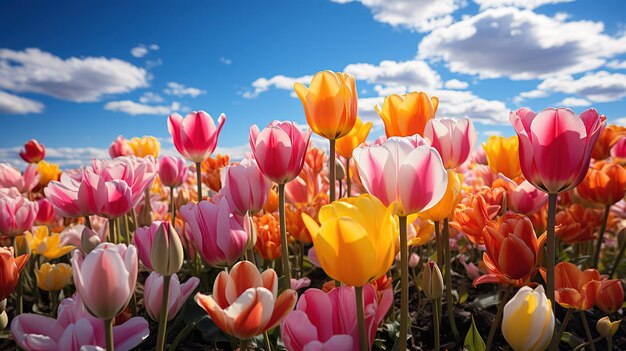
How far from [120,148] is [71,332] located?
122 inches

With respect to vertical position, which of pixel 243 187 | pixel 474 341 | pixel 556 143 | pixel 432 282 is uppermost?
pixel 556 143

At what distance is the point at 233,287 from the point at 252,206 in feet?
2.04

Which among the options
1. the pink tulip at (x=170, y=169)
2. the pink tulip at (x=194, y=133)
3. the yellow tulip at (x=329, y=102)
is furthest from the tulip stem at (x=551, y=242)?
the pink tulip at (x=170, y=169)

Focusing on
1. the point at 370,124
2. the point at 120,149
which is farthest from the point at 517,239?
the point at 120,149

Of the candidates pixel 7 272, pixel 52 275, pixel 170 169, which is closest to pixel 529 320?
pixel 7 272

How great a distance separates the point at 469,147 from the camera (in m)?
2.03

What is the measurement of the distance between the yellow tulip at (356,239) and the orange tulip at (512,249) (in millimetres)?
550

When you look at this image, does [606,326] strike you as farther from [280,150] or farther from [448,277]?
[280,150]

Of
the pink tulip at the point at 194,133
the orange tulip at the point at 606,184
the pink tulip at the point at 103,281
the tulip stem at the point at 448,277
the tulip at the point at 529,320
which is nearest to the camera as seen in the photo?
the pink tulip at the point at 103,281

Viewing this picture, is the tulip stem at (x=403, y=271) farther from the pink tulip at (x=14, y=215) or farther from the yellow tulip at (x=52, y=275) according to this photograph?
the pink tulip at (x=14, y=215)

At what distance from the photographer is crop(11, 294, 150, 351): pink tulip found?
4.04 feet

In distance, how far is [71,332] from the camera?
1241mm

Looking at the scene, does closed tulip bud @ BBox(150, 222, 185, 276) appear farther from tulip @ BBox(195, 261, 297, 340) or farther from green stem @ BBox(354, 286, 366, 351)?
green stem @ BBox(354, 286, 366, 351)

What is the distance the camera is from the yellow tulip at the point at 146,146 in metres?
3.95
